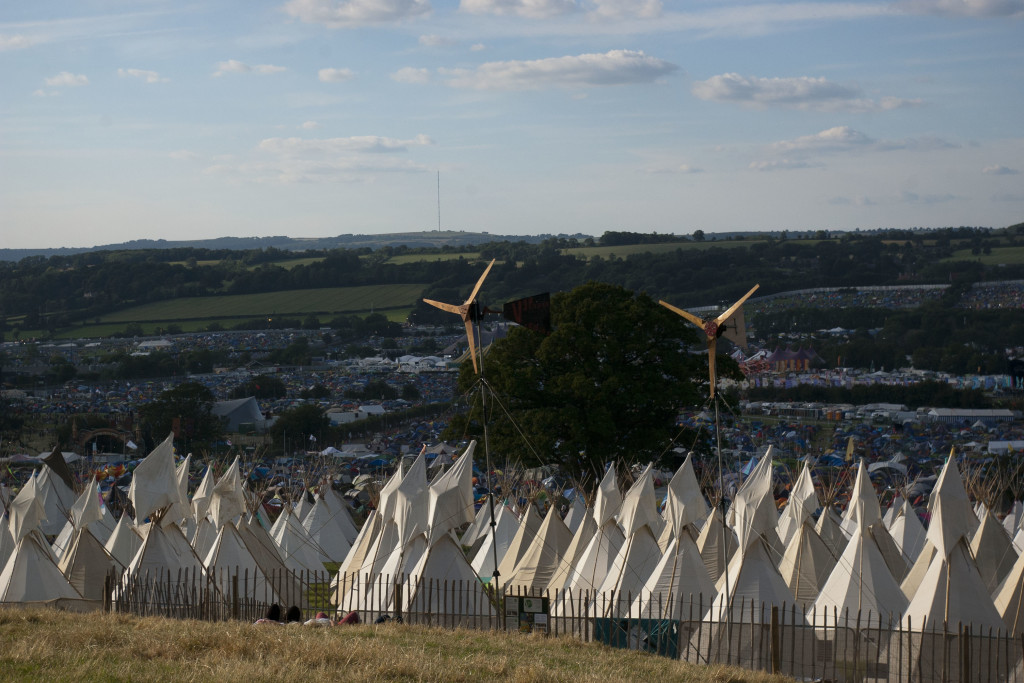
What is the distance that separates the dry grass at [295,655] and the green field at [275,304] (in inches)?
5467

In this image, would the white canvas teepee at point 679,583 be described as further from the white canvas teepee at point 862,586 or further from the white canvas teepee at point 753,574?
the white canvas teepee at point 862,586

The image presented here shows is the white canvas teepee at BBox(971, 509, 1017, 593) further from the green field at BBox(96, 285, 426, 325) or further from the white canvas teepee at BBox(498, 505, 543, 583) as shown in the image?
the green field at BBox(96, 285, 426, 325)

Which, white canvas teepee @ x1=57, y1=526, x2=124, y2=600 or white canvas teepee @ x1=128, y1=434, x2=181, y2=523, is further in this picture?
white canvas teepee @ x1=57, y1=526, x2=124, y2=600

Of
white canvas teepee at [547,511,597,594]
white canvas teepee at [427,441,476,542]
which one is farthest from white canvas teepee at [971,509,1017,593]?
white canvas teepee at [427,441,476,542]

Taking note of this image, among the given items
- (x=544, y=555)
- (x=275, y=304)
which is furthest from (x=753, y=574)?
(x=275, y=304)

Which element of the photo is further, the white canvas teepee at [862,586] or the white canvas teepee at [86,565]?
the white canvas teepee at [86,565]

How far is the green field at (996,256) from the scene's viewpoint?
561 feet

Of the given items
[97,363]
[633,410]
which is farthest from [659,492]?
[97,363]

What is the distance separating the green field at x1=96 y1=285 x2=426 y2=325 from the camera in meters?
150

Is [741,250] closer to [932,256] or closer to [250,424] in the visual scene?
[932,256]

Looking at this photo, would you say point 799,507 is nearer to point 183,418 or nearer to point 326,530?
point 326,530

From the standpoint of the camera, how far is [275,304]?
156375 millimetres

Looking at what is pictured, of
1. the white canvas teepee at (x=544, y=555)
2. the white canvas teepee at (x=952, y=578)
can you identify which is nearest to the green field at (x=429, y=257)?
the white canvas teepee at (x=544, y=555)

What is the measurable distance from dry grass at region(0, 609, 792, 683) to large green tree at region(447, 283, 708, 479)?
16955mm
